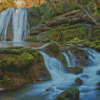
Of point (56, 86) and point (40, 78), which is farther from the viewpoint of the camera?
point (40, 78)

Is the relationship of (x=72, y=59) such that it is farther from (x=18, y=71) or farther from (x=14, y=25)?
(x=14, y=25)

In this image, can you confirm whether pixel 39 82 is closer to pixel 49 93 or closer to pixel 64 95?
pixel 49 93

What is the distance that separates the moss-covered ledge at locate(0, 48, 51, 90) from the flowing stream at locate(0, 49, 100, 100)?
13.7 inches

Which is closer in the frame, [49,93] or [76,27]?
[49,93]

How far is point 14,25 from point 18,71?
1643 centimetres

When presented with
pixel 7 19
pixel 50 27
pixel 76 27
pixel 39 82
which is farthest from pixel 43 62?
pixel 7 19

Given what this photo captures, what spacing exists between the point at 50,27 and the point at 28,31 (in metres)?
3.86

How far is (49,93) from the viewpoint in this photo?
4.26 metres

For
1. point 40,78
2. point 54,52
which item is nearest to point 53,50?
point 54,52

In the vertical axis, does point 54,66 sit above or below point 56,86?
above

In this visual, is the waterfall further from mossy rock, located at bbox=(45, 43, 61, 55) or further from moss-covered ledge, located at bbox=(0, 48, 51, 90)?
moss-covered ledge, located at bbox=(0, 48, 51, 90)

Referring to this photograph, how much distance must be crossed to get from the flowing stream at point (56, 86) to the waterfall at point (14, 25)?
12.8 meters

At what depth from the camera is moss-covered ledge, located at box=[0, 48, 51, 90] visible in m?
4.64

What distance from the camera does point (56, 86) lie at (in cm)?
487
